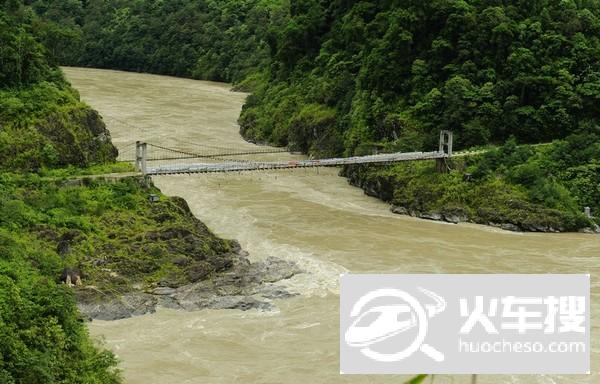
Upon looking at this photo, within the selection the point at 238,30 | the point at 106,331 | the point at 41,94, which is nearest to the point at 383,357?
the point at 106,331

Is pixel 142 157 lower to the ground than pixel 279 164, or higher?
higher

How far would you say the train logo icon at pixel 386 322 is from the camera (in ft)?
24.2

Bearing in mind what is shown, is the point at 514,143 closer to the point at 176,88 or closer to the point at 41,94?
the point at 41,94

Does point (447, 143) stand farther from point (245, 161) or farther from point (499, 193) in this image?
point (245, 161)

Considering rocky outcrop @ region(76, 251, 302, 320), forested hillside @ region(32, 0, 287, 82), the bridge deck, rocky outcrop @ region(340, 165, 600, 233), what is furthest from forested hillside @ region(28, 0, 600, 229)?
forested hillside @ region(32, 0, 287, 82)

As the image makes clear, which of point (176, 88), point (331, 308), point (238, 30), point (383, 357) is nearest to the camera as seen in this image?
point (383, 357)

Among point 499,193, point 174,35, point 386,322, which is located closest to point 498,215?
point 499,193

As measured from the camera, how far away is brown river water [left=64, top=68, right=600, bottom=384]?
23.0 m

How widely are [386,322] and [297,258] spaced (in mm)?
26293

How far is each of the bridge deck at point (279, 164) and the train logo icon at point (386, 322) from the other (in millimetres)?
29440

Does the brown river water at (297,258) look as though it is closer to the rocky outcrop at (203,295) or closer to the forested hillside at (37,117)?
the rocky outcrop at (203,295)

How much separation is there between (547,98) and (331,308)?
80.7 ft

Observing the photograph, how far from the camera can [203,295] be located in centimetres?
2864

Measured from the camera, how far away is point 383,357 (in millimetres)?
7578
